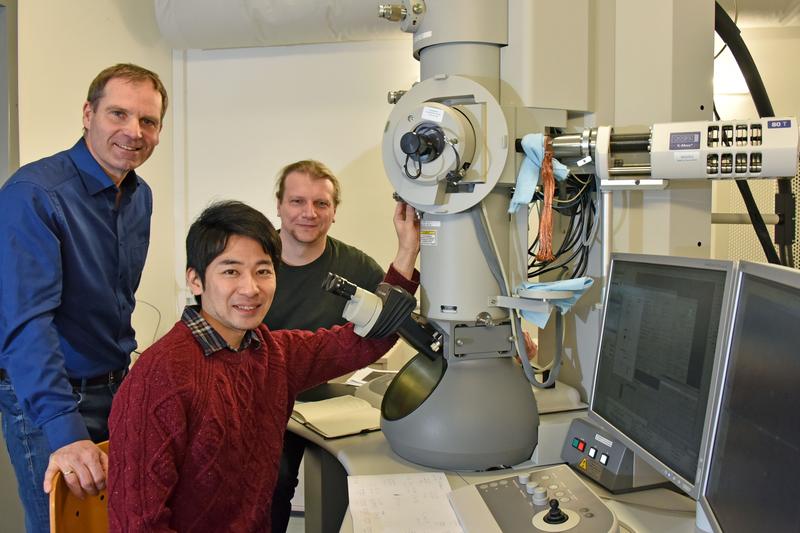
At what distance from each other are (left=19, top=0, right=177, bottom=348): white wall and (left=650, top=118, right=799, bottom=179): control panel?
2030 mm

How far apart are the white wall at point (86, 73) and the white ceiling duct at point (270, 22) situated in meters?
0.24

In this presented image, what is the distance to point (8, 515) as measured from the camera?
217cm

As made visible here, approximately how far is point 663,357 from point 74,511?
43.5 inches

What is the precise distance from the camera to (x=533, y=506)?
1.09 metres

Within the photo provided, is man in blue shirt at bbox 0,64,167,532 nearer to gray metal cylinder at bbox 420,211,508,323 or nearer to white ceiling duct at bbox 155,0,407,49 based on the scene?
gray metal cylinder at bbox 420,211,508,323

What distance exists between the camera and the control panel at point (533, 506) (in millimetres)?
1035

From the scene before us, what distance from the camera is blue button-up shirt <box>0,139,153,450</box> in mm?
1400

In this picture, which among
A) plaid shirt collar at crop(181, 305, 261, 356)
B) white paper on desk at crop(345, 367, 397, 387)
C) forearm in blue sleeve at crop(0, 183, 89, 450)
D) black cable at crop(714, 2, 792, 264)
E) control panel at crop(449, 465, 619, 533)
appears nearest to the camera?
control panel at crop(449, 465, 619, 533)

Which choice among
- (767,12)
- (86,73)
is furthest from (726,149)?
(86,73)

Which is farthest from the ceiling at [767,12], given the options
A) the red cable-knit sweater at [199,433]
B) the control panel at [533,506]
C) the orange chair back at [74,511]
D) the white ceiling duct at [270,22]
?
the orange chair back at [74,511]

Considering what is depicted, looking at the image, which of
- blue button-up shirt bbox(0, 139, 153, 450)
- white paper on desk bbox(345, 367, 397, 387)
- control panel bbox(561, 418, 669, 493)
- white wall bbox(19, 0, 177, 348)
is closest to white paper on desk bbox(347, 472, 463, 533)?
control panel bbox(561, 418, 669, 493)

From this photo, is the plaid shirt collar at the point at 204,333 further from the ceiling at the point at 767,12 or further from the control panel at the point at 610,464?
the ceiling at the point at 767,12

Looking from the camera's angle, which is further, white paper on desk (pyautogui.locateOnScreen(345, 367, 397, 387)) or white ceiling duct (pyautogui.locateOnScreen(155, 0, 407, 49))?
white ceiling duct (pyautogui.locateOnScreen(155, 0, 407, 49))

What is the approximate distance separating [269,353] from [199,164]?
1906mm
